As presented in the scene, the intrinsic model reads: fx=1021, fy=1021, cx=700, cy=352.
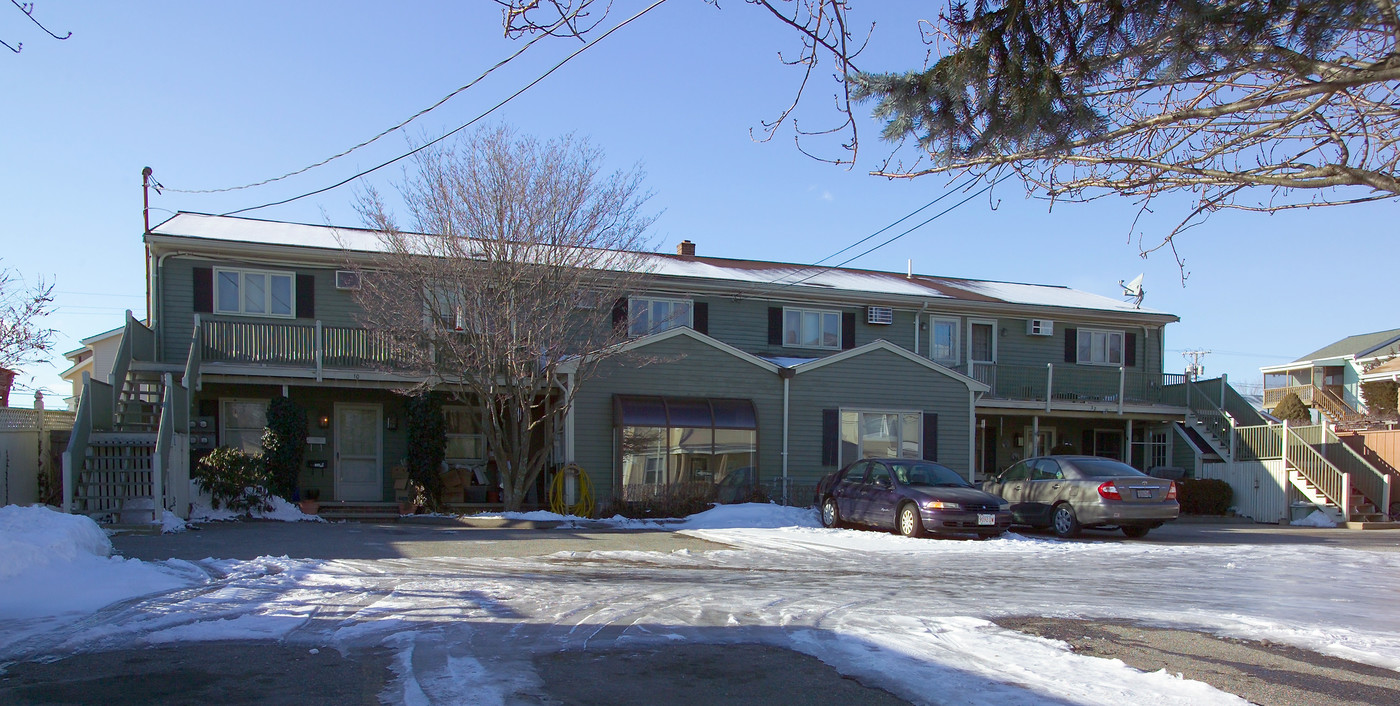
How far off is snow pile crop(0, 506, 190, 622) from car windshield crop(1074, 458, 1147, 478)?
13680mm

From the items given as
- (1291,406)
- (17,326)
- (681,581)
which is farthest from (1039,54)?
(1291,406)

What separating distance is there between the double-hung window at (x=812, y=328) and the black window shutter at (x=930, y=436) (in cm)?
322

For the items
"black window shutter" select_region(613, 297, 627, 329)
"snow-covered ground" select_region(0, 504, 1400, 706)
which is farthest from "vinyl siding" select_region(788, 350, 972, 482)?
"snow-covered ground" select_region(0, 504, 1400, 706)

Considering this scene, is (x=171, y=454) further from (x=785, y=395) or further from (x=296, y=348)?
(x=785, y=395)

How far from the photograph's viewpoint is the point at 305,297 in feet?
70.5

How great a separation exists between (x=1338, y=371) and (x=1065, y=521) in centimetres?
3935

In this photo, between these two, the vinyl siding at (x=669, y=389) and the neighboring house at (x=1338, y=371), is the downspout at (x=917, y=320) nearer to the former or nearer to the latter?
the vinyl siding at (x=669, y=389)

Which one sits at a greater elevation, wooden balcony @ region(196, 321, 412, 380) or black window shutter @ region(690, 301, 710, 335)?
black window shutter @ region(690, 301, 710, 335)

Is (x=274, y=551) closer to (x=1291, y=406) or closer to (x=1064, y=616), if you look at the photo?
(x=1064, y=616)

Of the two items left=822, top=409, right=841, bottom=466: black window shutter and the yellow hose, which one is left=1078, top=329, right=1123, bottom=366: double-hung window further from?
the yellow hose

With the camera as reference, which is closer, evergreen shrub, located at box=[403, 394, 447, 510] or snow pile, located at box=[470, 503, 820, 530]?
snow pile, located at box=[470, 503, 820, 530]

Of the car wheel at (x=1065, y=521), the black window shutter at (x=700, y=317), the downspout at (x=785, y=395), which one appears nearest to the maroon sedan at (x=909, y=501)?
the car wheel at (x=1065, y=521)

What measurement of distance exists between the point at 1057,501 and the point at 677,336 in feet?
27.1

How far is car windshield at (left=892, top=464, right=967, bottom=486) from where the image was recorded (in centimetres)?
1675
